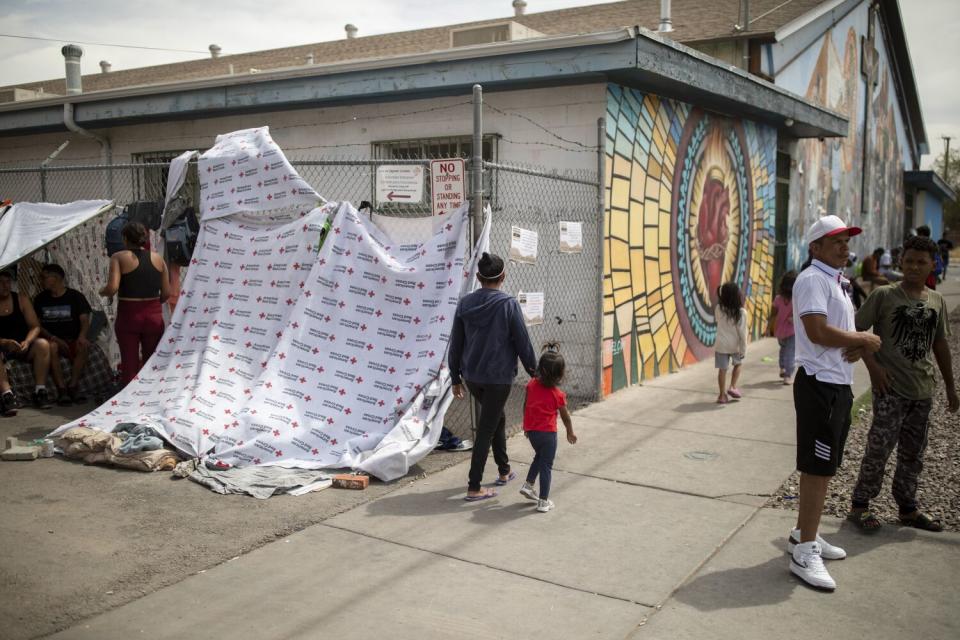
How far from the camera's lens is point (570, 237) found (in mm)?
7816

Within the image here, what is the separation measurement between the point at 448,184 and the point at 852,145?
1681 centimetres

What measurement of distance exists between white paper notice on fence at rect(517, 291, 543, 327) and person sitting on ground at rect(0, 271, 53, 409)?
461 centimetres

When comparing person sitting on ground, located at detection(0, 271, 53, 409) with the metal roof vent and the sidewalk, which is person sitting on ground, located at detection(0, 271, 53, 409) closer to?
the sidewalk

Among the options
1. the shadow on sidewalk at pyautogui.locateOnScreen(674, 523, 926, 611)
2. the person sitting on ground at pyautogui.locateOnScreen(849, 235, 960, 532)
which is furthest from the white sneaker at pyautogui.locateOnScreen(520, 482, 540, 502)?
the person sitting on ground at pyautogui.locateOnScreen(849, 235, 960, 532)

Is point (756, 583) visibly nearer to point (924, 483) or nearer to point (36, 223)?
point (924, 483)

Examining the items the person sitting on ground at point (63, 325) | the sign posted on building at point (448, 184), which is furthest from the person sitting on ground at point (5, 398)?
the sign posted on building at point (448, 184)

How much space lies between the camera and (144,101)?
34.9ft

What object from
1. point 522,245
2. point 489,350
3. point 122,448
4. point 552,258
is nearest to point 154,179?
point 552,258

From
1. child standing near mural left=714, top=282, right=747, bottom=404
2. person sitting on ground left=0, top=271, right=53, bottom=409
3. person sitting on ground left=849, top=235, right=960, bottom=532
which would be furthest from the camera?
child standing near mural left=714, top=282, right=747, bottom=404

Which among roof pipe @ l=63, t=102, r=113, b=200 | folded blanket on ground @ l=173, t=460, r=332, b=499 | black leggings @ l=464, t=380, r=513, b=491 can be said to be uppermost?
roof pipe @ l=63, t=102, r=113, b=200

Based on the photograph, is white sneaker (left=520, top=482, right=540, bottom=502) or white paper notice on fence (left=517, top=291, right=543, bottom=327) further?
white paper notice on fence (left=517, top=291, right=543, bottom=327)

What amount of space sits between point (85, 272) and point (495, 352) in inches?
218

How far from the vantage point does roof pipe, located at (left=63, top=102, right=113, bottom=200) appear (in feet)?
37.0

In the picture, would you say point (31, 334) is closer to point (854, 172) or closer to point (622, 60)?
point (622, 60)
